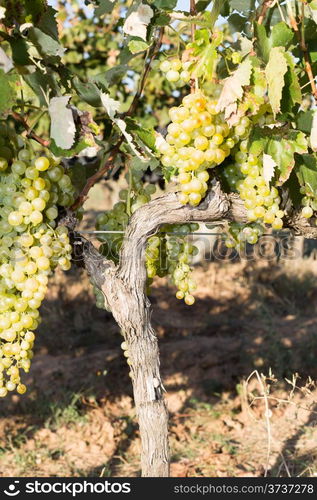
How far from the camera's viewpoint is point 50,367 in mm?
4762

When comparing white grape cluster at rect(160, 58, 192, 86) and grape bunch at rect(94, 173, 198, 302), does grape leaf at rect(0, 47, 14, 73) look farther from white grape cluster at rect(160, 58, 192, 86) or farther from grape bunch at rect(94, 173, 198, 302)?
grape bunch at rect(94, 173, 198, 302)

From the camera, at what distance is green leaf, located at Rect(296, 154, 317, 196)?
1.86 meters

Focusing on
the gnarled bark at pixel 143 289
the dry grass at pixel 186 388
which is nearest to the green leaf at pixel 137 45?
the gnarled bark at pixel 143 289

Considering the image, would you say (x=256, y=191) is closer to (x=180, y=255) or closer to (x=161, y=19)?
(x=180, y=255)

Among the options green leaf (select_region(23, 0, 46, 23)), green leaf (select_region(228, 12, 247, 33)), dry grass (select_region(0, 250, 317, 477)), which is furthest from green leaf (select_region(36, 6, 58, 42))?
dry grass (select_region(0, 250, 317, 477))

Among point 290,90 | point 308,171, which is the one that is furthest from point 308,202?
point 290,90

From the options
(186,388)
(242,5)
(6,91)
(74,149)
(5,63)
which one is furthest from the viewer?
(186,388)

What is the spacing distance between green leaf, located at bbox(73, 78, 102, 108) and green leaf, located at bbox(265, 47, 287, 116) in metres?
0.54

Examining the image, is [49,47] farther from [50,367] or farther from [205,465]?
[50,367]

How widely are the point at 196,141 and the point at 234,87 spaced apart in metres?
0.18

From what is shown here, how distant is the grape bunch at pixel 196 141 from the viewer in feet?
5.33

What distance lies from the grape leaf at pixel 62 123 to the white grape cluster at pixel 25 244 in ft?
0.26

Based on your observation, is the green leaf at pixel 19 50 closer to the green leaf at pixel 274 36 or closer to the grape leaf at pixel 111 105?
the grape leaf at pixel 111 105

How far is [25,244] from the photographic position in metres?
1.79
